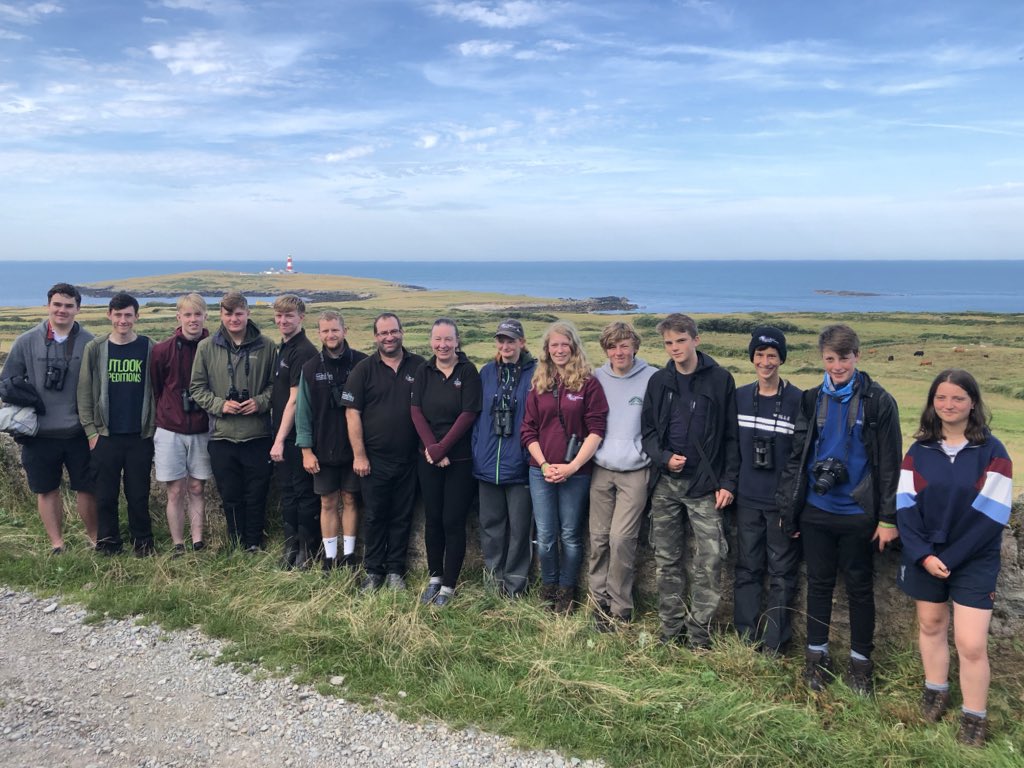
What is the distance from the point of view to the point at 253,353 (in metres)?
6.44

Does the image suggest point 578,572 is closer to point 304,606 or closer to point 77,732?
point 304,606

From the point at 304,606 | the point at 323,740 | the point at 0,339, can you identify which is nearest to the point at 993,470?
the point at 323,740

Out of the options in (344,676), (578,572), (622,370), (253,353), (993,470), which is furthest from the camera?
(253,353)

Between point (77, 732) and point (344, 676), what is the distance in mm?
1470

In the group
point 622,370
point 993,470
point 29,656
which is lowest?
point 29,656

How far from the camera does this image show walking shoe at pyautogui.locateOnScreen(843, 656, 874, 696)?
182 inches

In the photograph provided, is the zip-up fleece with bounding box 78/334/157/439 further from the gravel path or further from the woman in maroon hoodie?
the woman in maroon hoodie

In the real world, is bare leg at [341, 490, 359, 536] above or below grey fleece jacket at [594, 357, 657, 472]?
below

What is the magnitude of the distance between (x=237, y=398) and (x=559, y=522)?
2.89 meters

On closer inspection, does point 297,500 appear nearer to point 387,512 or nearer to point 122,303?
point 387,512

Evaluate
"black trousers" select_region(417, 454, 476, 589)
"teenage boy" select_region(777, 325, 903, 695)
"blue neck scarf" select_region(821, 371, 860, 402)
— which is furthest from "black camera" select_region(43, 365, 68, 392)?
"blue neck scarf" select_region(821, 371, 860, 402)

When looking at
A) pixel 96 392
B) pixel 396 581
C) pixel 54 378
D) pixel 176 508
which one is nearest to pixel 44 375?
pixel 54 378

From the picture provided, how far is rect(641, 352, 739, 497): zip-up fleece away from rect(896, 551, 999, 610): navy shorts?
119 centimetres

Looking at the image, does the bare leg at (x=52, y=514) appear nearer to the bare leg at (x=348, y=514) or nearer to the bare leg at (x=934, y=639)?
the bare leg at (x=348, y=514)
